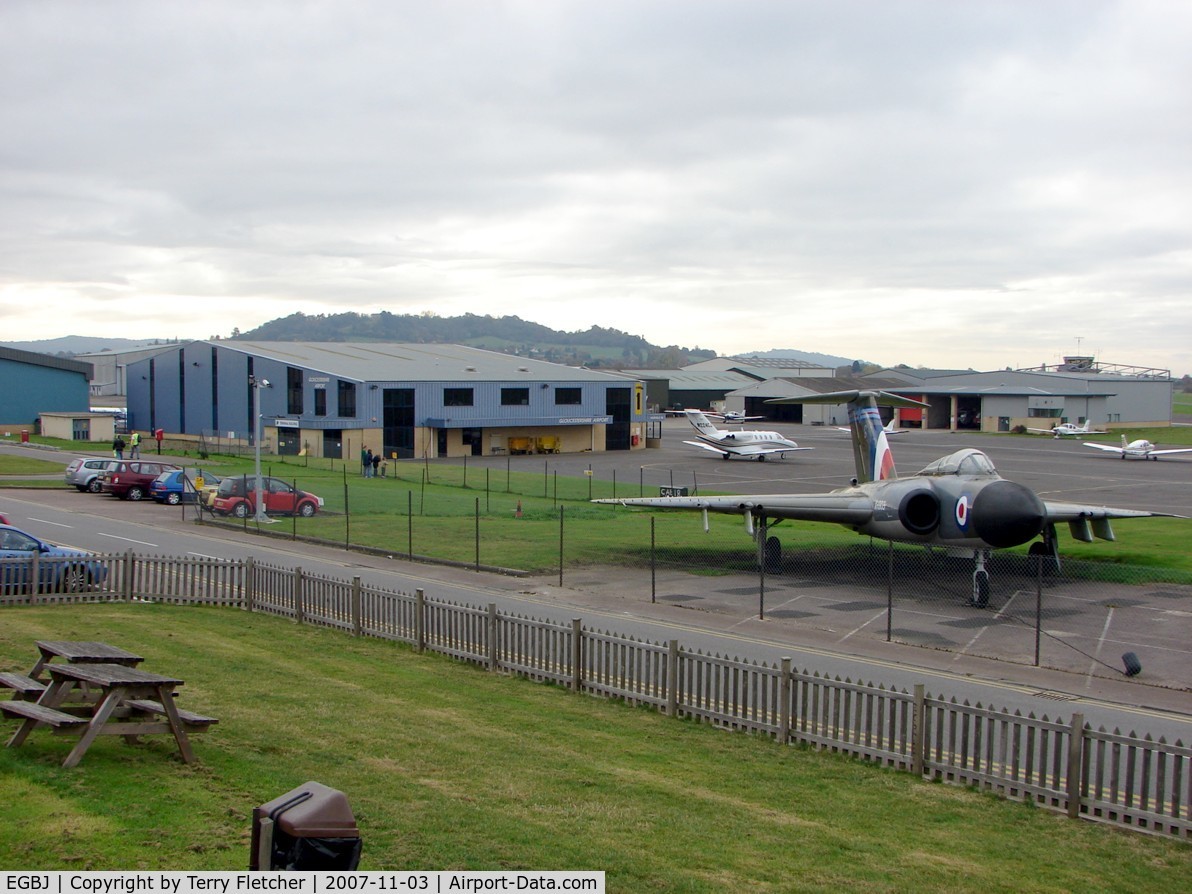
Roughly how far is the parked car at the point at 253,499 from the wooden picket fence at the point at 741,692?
1551cm

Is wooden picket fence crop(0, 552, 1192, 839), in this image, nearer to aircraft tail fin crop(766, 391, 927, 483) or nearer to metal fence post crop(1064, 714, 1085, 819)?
metal fence post crop(1064, 714, 1085, 819)

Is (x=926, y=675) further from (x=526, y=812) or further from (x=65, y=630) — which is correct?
(x=65, y=630)

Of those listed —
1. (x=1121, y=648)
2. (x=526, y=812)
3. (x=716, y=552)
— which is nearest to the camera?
(x=526, y=812)

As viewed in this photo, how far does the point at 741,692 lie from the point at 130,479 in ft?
111

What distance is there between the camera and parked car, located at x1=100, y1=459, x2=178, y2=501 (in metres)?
41.8

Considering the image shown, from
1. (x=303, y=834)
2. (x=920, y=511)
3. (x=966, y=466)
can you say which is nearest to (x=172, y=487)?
(x=920, y=511)

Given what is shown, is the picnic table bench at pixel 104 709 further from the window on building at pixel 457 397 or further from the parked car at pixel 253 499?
the window on building at pixel 457 397

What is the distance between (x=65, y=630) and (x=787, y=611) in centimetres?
1374

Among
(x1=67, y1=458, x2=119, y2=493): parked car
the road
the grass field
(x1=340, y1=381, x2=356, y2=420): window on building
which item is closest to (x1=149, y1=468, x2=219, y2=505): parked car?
the road

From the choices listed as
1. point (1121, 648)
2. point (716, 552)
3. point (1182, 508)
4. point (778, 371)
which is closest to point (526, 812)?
point (1121, 648)

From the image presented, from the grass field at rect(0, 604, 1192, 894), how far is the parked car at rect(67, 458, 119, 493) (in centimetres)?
3205

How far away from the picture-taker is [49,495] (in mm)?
42781

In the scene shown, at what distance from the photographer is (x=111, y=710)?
9.31 meters

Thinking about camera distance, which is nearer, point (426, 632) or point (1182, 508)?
point (426, 632)
